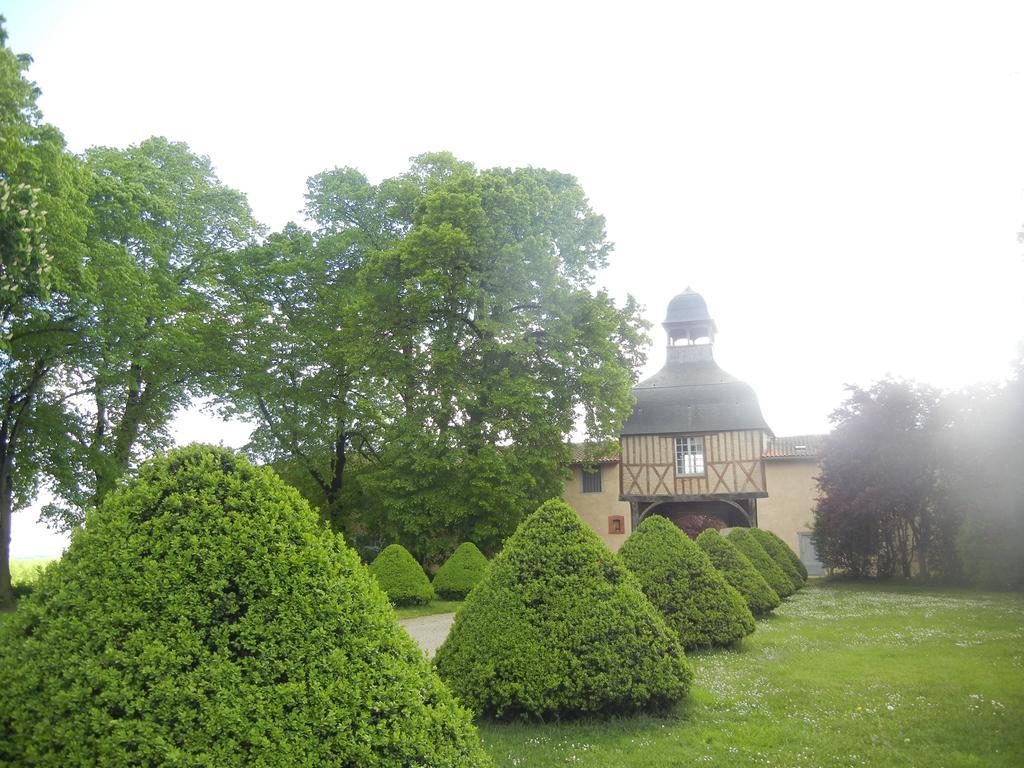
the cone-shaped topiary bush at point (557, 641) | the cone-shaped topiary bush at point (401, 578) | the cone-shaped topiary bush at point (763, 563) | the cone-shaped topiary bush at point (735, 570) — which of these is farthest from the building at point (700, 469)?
the cone-shaped topiary bush at point (557, 641)

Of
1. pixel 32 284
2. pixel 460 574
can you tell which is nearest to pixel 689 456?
pixel 460 574


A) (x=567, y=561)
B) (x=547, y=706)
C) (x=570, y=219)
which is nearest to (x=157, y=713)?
(x=547, y=706)

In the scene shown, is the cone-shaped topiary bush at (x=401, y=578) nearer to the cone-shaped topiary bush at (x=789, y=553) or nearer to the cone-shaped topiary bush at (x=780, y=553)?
the cone-shaped topiary bush at (x=780, y=553)

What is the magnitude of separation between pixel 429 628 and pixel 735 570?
613 cm

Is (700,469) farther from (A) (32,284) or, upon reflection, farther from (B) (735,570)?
(A) (32,284)

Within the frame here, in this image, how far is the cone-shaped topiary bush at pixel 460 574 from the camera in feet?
68.0

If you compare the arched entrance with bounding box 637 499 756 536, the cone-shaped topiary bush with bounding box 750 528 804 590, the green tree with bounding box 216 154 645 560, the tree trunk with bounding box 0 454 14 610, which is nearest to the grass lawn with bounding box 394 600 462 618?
the green tree with bounding box 216 154 645 560

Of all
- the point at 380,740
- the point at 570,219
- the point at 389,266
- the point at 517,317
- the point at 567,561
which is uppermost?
the point at 570,219

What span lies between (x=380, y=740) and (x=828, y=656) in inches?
332

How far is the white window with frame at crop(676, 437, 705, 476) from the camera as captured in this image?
32.8m

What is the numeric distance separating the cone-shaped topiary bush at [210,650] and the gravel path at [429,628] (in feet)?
26.5

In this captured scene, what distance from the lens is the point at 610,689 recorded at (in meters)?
6.52

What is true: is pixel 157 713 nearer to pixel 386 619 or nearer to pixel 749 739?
pixel 386 619

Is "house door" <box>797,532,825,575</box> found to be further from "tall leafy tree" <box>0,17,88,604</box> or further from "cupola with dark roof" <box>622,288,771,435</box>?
"tall leafy tree" <box>0,17,88,604</box>
